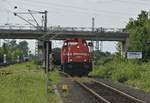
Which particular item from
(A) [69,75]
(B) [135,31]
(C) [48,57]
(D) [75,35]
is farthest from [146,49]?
(C) [48,57]

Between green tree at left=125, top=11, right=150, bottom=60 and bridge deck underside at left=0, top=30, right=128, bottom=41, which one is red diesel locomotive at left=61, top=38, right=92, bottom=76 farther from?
bridge deck underside at left=0, top=30, right=128, bottom=41

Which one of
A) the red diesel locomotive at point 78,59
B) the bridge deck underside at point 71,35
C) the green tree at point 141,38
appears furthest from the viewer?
the bridge deck underside at point 71,35

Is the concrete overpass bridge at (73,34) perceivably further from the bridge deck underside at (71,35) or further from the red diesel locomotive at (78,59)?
the red diesel locomotive at (78,59)

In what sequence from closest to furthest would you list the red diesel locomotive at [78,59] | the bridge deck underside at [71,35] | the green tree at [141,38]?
the red diesel locomotive at [78,59] → the green tree at [141,38] → the bridge deck underside at [71,35]

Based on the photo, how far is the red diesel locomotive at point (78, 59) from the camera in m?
51.1

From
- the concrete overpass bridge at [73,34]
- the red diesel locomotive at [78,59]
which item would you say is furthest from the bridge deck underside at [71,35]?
the red diesel locomotive at [78,59]

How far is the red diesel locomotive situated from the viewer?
5112 cm

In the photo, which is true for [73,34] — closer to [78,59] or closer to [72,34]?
[72,34]

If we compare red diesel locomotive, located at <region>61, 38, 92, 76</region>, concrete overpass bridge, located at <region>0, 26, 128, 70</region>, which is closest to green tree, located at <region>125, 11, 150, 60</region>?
concrete overpass bridge, located at <region>0, 26, 128, 70</region>

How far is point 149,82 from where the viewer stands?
37.3m

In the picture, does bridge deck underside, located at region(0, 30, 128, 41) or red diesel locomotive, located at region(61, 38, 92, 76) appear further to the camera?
bridge deck underside, located at region(0, 30, 128, 41)

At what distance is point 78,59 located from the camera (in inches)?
2026

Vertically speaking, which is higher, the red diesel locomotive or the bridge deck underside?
the bridge deck underside

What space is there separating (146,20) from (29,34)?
982 inches
